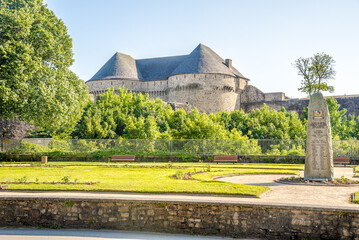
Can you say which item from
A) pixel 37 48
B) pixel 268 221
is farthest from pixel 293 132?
pixel 268 221

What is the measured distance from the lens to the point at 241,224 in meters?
10.5

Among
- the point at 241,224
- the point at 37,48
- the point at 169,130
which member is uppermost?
the point at 37,48

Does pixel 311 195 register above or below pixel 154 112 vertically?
below

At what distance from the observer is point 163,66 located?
92188 mm

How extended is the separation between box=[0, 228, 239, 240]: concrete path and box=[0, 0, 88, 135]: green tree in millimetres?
16366

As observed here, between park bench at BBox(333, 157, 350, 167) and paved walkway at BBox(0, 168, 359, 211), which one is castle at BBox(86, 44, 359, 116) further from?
paved walkway at BBox(0, 168, 359, 211)

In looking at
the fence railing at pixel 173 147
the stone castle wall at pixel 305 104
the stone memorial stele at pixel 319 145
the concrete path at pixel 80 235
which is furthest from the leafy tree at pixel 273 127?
the concrete path at pixel 80 235

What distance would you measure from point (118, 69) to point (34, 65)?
58873 millimetres

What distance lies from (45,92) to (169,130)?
72.9 ft

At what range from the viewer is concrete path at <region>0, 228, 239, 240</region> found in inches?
403

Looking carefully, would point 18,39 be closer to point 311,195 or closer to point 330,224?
point 311,195

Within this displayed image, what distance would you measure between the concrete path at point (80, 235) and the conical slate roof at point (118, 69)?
74.1 meters

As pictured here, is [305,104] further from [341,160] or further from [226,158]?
[226,158]

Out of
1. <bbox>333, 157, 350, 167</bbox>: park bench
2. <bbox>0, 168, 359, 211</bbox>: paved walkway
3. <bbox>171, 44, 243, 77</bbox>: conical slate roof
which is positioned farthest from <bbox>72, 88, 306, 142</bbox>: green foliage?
<bbox>171, 44, 243, 77</bbox>: conical slate roof
